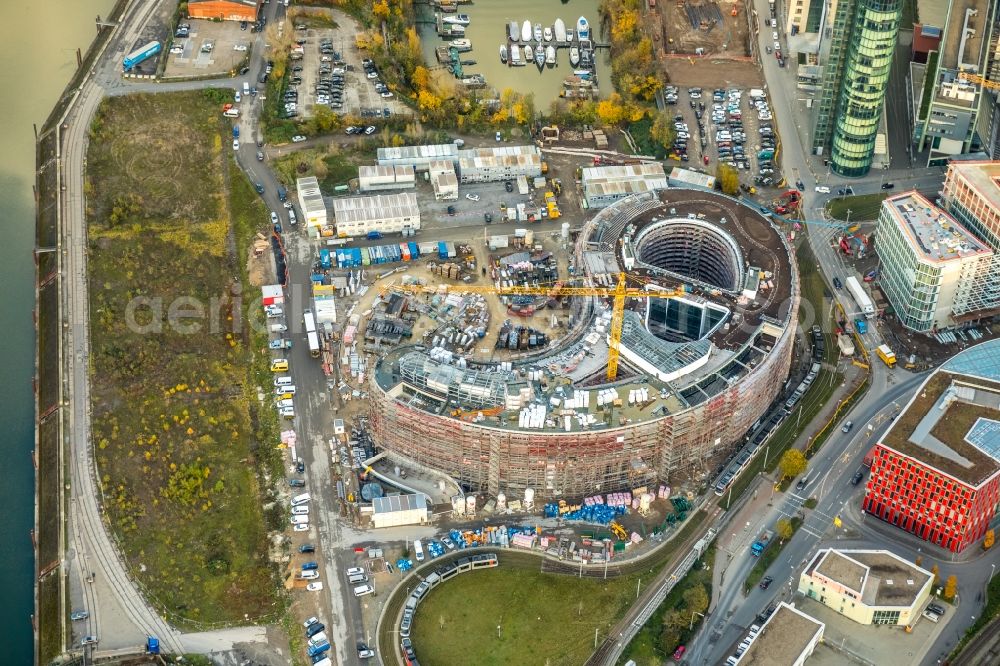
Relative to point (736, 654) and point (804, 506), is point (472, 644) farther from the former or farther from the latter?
point (804, 506)

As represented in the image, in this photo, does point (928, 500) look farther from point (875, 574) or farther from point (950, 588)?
point (875, 574)

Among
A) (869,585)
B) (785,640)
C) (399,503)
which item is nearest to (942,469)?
(869,585)

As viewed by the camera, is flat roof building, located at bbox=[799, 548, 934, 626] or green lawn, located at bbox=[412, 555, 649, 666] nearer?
flat roof building, located at bbox=[799, 548, 934, 626]

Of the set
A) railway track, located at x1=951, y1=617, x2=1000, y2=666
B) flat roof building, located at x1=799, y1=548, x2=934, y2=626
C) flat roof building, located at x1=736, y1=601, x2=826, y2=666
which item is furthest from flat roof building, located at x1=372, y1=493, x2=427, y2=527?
railway track, located at x1=951, y1=617, x2=1000, y2=666

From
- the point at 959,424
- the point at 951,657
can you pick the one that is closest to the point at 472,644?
the point at 951,657

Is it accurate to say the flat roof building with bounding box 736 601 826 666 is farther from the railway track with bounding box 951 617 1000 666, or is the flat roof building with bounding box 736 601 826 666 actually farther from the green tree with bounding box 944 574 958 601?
the green tree with bounding box 944 574 958 601
